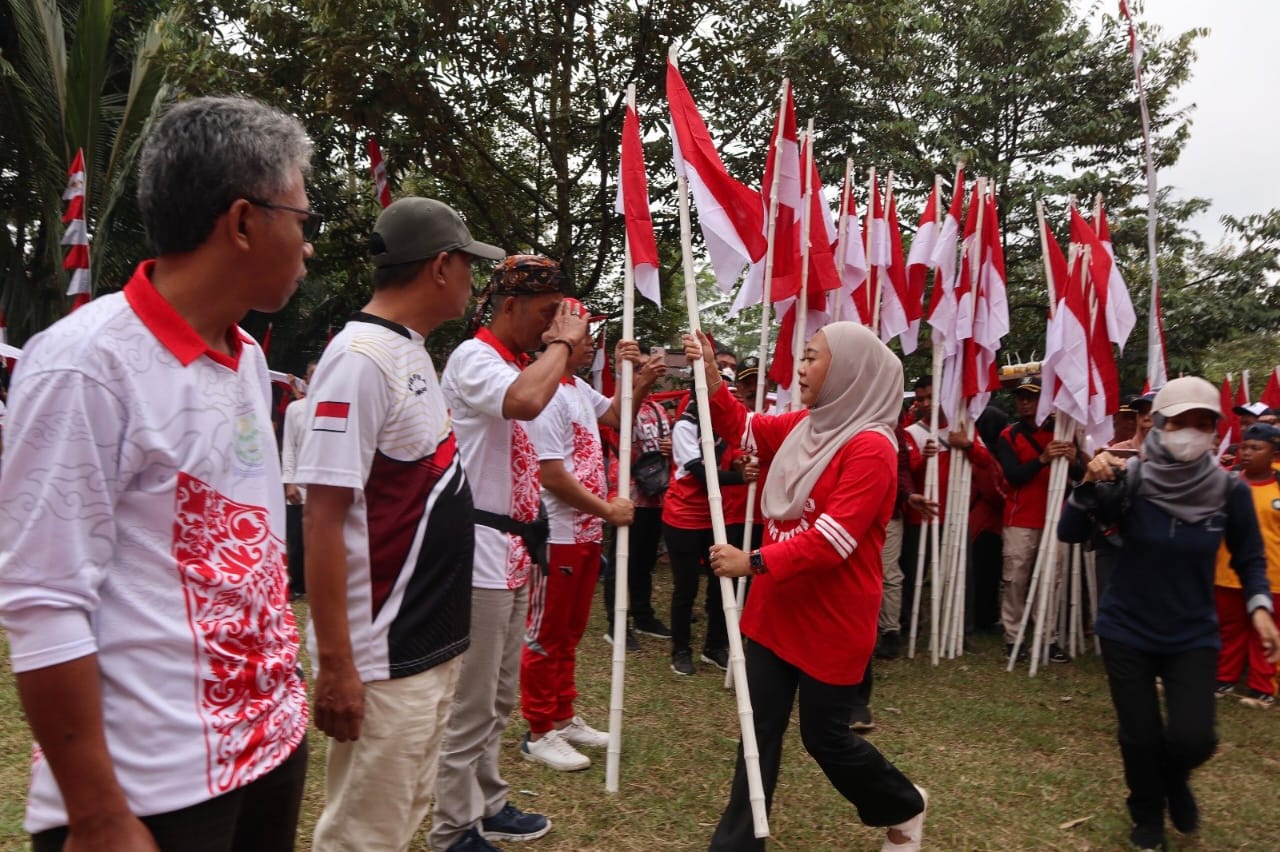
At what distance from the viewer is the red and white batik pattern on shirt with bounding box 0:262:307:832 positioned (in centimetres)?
120

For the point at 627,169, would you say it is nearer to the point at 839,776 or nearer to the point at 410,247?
the point at 410,247

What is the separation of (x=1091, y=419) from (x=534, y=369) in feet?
16.3

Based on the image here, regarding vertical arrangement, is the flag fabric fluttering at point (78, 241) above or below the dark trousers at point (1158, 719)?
above

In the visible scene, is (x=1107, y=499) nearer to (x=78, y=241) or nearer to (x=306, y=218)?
(x=306, y=218)

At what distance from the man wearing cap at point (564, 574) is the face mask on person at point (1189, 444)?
2.23 metres

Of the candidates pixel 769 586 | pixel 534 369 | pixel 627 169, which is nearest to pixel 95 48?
pixel 627 169

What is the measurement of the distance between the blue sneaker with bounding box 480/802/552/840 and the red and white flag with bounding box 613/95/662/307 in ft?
7.48

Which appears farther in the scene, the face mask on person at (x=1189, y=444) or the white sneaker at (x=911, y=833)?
the face mask on person at (x=1189, y=444)

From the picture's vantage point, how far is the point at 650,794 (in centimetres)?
418

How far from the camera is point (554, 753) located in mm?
4469

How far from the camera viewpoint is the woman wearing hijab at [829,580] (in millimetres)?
3100

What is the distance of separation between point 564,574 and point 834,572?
70.9 inches

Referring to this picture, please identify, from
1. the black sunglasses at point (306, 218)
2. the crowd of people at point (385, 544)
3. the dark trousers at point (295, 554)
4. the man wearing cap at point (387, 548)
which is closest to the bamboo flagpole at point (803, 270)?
the crowd of people at point (385, 544)

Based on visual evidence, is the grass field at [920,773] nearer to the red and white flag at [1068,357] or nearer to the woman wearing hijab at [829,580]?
the woman wearing hijab at [829,580]
